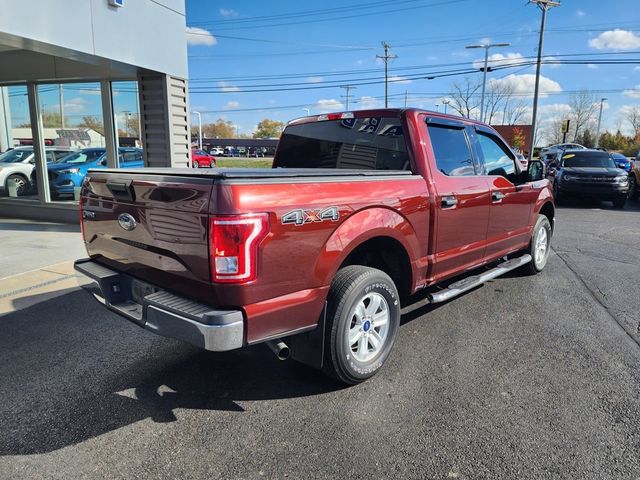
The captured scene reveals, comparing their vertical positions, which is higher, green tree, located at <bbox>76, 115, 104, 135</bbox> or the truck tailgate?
green tree, located at <bbox>76, 115, 104, 135</bbox>

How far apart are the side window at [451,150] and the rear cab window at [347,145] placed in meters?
0.36

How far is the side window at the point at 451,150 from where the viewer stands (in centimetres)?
416

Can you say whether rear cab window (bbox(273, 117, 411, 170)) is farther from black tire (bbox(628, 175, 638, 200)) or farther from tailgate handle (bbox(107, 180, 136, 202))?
black tire (bbox(628, 175, 638, 200))

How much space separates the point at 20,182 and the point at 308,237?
11.5 meters

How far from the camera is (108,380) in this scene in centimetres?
348

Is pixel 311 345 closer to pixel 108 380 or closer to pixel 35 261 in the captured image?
pixel 108 380

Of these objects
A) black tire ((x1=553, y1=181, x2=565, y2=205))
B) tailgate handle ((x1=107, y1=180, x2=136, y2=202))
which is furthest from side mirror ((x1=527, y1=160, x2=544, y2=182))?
black tire ((x1=553, y1=181, x2=565, y2=205))

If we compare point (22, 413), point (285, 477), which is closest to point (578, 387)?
point (285, 477)

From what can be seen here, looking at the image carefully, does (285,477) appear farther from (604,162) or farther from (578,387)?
(604,162)

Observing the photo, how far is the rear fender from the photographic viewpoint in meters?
2.96

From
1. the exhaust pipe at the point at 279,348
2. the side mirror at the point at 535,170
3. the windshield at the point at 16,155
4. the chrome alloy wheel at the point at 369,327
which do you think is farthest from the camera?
the windshield at the point at 16,155

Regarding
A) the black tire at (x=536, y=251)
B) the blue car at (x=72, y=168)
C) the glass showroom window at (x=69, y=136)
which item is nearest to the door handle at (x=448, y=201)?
the black tire at (x=536, y=251)

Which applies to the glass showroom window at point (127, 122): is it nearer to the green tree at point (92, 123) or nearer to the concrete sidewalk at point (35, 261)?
the green tree at point (92, 123)

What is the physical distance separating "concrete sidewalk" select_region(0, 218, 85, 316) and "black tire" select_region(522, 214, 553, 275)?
17.0 ft
